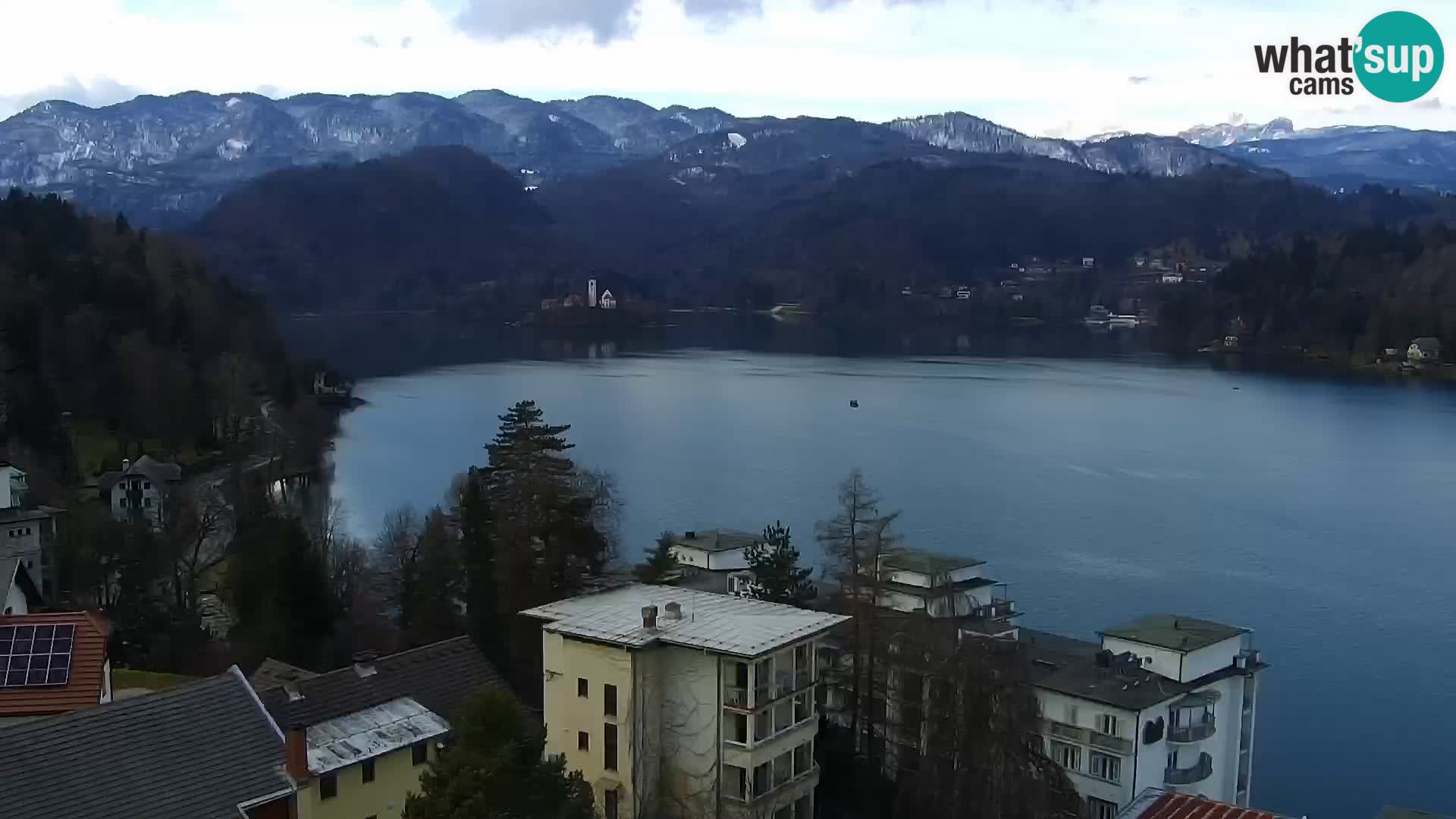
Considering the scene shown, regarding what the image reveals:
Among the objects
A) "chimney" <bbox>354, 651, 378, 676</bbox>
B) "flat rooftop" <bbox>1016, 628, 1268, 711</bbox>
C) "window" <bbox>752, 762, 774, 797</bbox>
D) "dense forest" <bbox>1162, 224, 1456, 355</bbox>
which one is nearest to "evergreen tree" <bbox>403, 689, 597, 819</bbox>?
"chimney" <bbox>354, 651, 378, 676</bbox>

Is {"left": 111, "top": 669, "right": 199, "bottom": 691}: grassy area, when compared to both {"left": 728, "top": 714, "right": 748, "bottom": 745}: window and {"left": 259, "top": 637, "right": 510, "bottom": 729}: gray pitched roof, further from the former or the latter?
{"left": 728, "top": 714, "right": 748, "bottom": 745}: window

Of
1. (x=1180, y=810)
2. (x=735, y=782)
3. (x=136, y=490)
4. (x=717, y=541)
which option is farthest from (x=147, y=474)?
(x=1180, y=810)

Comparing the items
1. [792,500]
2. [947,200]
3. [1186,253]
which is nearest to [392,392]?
[792,500]

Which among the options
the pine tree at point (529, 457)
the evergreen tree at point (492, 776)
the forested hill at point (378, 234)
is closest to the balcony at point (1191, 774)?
the pine tree at point (529, 457)

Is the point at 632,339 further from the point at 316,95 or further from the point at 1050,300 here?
the point at 316,95

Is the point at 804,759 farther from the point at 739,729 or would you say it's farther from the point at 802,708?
the point at 739,729
